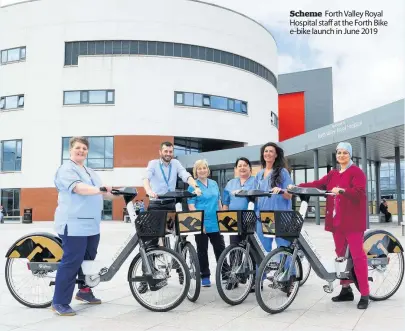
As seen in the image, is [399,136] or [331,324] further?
[399,136]

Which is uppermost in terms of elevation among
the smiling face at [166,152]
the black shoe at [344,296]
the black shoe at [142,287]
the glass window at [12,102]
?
the glass window at [12,102]

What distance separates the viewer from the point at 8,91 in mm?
30453

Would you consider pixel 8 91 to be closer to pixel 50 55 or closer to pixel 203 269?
pixel 50 55

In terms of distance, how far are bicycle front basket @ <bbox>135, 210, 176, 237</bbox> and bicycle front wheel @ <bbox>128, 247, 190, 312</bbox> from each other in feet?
0.61

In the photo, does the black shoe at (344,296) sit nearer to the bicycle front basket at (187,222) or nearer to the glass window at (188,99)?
the bicycle front basket at (187,222)

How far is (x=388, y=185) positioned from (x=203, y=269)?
40688mm

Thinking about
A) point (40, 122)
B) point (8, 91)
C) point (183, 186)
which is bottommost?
point (183, 186)

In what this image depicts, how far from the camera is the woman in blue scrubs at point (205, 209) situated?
5875 mm

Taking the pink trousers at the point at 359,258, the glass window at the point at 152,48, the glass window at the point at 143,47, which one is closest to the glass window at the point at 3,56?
the glass window at the point at 143,47

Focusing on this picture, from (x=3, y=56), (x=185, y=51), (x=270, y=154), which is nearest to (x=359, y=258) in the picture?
(x=270, y=154)

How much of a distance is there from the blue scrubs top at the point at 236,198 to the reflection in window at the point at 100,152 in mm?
24083

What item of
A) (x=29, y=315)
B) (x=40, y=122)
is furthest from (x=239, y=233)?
(x=40, y=122)

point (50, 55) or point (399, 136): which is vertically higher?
point (50, 55)

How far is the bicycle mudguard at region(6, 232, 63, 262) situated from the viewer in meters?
4.96
